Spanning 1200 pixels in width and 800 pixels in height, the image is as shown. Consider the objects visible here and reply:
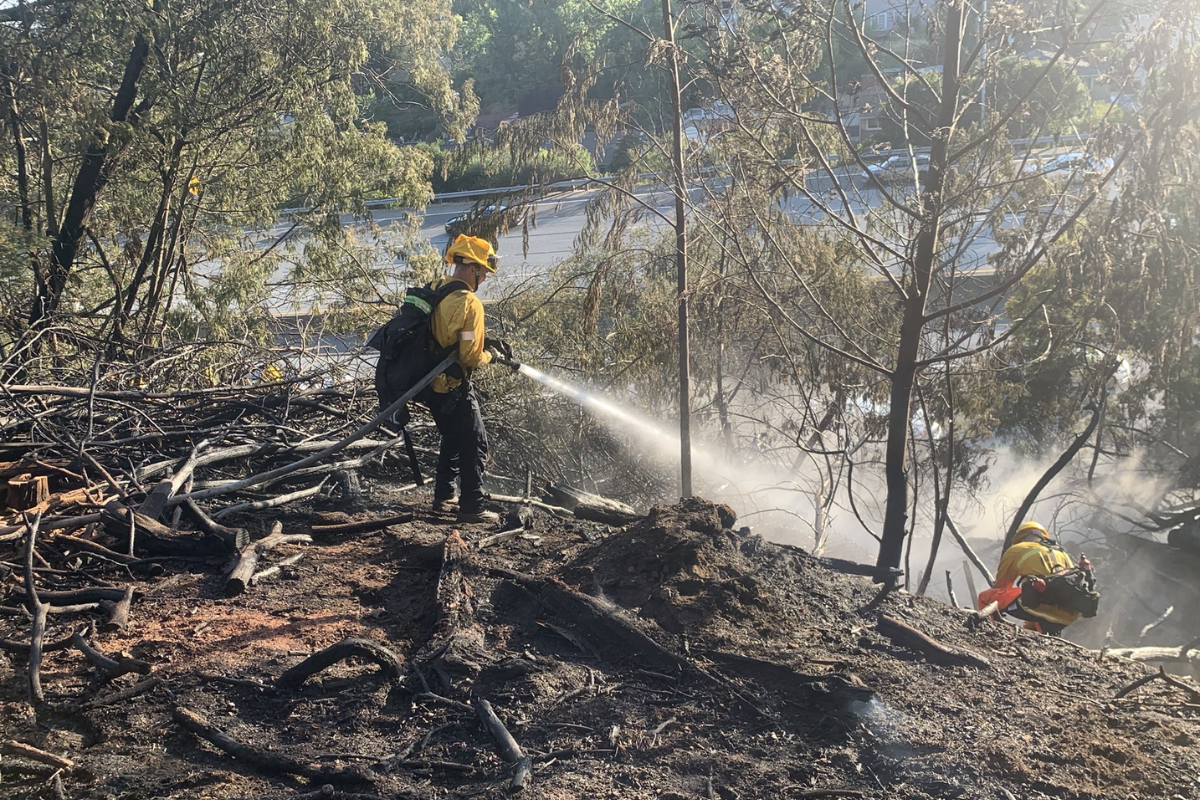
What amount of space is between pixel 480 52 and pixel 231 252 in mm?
37773

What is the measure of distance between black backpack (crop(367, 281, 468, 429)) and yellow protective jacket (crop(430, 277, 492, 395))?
48mm

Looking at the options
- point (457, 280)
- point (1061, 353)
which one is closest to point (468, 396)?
point (457, 280)

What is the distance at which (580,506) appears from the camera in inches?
269

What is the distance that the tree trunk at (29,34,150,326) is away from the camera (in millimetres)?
9938

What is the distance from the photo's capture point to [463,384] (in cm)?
604

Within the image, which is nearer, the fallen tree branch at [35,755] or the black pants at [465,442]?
the fallen tree branch at [35,755]

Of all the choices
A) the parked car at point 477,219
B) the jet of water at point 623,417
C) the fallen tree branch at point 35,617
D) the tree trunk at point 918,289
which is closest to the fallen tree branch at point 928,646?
the tree trunk at point 918,289

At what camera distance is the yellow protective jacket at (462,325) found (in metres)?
5.68

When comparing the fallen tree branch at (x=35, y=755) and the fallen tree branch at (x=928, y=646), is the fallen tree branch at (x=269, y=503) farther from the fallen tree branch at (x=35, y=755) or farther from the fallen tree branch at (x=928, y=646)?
the fallen tree branch at (x=928, y=646)

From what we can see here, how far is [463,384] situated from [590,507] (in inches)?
58.2

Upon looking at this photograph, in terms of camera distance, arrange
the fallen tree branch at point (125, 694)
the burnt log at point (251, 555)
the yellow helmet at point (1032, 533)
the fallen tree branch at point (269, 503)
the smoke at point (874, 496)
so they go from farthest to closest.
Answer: the smoke at point (874, 496)
the yellow helmet at point (1032, 533)
the fallen tree branch at point (269, 503)
the burnt log at point (251, 555)
the fallen tree branch at point (125, 694)

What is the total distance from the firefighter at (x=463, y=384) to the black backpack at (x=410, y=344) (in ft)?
0.17

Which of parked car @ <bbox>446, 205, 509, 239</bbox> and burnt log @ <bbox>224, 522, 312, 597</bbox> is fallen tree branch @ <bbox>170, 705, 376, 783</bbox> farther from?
parked car @ <bbox>446, 205, 509, 239</bbox>

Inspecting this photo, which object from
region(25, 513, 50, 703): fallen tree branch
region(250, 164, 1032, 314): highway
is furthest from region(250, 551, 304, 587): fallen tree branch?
region(250, 164, 1032, 314): highway
